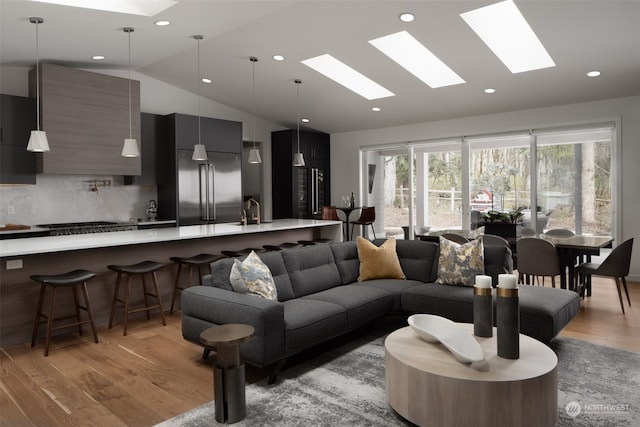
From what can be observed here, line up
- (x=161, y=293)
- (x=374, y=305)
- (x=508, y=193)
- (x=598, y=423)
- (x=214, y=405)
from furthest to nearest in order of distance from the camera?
(x=508, y=193), (x=161, y=293), (x=374, y=305), (x=214, y=405), (x=598, y=423)

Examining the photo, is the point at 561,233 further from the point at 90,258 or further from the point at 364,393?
the point at 90,258

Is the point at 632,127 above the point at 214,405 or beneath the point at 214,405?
above

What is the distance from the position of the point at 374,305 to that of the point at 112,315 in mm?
2456

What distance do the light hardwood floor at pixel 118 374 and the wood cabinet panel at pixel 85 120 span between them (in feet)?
8.67

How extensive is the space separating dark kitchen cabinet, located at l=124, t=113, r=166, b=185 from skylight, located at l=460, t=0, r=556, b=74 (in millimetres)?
4651

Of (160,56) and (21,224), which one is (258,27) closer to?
(160,56)

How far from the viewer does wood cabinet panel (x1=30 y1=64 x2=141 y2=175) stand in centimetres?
560

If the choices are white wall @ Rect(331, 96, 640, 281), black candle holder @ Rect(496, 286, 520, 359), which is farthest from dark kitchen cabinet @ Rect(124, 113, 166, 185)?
black candle holder @ Rect(496, 286, 520, 359)

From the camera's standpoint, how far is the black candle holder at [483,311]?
2.69 metres

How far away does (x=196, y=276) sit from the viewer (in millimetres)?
5215

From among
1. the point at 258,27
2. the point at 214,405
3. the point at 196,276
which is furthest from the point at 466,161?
the point at 214,405

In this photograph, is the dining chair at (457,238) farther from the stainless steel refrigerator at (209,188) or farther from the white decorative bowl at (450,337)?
the stainless steel refrigerator at (209,188)

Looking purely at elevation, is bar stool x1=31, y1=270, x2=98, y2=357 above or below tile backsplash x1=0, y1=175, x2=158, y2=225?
below

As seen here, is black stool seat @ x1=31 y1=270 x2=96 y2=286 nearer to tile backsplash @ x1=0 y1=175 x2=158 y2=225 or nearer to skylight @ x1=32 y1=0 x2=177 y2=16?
skylight @ x1=32 y1=0 x2=177 y2=16
